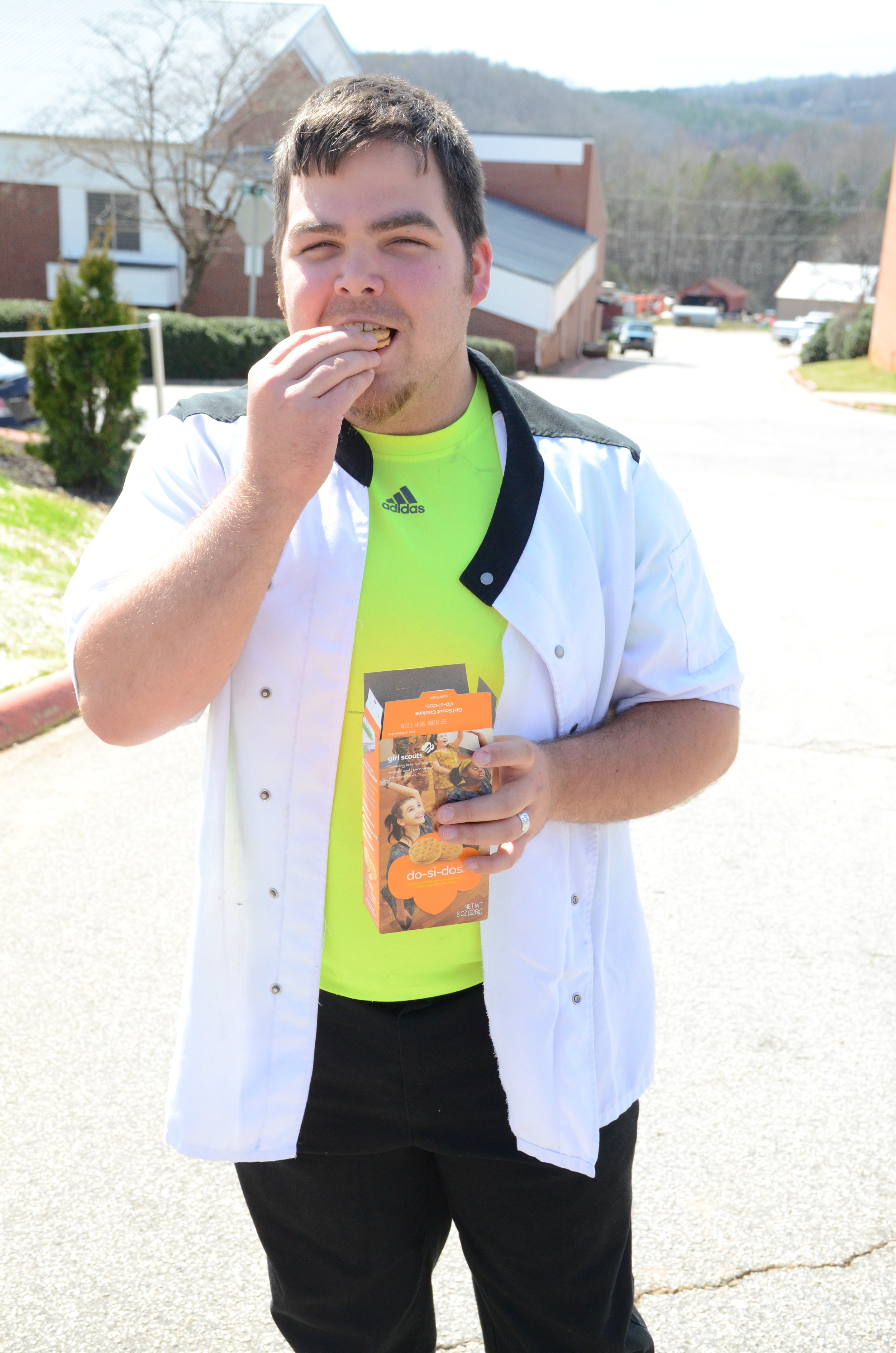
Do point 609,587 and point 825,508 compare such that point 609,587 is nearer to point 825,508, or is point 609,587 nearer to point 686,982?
point 686,982

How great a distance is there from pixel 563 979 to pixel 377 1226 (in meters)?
0.51

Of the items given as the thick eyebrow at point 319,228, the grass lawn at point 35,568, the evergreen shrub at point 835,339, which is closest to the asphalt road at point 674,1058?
the grass lawn at point 35,568

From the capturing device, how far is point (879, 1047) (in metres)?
3.48

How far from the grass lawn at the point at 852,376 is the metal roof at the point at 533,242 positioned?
8.07m

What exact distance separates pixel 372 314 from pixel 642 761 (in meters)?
0.76

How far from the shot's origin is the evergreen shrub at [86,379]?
30.6ft

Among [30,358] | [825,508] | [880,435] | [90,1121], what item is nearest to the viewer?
[90,1121]

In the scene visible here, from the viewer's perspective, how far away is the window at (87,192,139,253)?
3241cm

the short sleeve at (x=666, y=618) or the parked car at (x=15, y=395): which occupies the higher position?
the short sleeve at (x=666, y=618)

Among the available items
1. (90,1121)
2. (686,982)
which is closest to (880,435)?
(686,982)

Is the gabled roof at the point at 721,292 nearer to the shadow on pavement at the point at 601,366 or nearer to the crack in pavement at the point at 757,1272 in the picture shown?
the shadow on pavement at the point at 601,366

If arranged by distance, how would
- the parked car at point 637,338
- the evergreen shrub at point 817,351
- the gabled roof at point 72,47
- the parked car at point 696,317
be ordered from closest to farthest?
the gabled roof at point 72,47 < the evergreen shrub at point 817,351 < the parked car at point 637,338 < the parked car at point 696,317

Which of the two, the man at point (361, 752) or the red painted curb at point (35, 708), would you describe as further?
the red painted curb at point (35, 708)

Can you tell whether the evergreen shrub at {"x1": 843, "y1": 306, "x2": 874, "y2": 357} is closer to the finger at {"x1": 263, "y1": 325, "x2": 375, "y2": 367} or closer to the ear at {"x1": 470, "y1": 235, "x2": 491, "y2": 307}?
the ear at {"x1": 470, "y1": 235, "x2": 491, "y2": 307}
